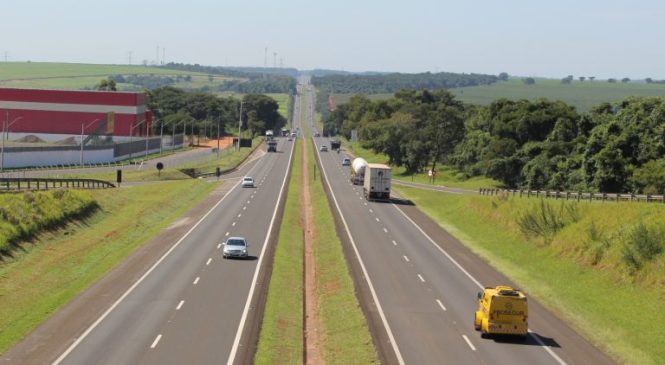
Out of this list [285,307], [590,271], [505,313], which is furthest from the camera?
[590,271]

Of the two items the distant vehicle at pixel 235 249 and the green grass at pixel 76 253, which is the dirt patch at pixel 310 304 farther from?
the green grass at pixel 76 253

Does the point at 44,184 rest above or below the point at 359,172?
above

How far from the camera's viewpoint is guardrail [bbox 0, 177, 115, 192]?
3019 inches

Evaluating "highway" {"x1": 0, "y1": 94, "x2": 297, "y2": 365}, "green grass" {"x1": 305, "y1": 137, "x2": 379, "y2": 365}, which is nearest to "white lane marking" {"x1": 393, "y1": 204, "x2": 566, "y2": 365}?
"green grass" {"x1": 305, "y1": 137, "x2": 379, "y2": 365}

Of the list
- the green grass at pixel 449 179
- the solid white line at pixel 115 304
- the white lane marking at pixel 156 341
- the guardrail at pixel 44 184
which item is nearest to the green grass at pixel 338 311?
the white lane marking at pixel 156 341

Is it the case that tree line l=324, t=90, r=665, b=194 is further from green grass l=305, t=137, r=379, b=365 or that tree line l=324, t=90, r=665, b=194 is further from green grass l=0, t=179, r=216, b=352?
green grass l=0, t=179, r=216, b=352

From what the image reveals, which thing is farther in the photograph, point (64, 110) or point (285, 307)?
point (64, 110)

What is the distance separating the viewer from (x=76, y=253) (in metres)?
57.9

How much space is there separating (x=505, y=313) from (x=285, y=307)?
11674 mm

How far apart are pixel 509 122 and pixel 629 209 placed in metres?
68.5

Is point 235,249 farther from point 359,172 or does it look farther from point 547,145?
point 547,145

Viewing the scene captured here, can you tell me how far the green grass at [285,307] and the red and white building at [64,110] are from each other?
110m

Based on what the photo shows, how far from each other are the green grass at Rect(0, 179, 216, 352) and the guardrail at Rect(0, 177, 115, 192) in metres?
2.93

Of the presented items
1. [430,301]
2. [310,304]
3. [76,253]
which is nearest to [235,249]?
[76,253]
